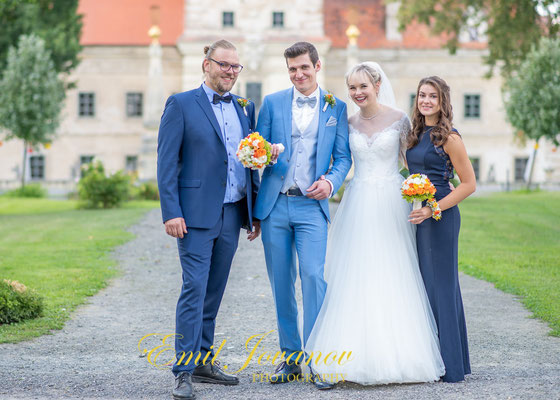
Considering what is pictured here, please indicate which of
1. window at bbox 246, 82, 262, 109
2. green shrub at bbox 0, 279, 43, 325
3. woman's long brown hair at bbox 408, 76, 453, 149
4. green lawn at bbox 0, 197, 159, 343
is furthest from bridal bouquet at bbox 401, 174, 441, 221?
window at bbox 246, 82, 262, 109

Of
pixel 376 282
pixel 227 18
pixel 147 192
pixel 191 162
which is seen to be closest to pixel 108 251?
pixel 191 162

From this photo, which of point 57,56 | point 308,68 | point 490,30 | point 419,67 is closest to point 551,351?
point 308,68

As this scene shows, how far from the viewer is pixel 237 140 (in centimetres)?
550

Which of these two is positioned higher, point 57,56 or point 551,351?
point 57,56

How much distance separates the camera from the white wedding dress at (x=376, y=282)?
5.26 meters

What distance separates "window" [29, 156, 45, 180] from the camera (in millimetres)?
40344

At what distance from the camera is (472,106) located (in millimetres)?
41031

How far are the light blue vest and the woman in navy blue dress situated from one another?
75 centimetres

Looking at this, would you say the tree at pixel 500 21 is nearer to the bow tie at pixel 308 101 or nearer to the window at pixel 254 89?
the window at pixel 254 89

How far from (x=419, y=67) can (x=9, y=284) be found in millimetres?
35134

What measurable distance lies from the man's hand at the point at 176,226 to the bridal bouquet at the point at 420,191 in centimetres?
160

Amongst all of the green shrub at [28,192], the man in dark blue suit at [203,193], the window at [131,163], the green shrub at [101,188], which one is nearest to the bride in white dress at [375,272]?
the man in dark blue suit at [203,193]

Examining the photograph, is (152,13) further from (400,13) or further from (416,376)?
(416,376)

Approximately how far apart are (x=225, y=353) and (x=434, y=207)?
2224mm
